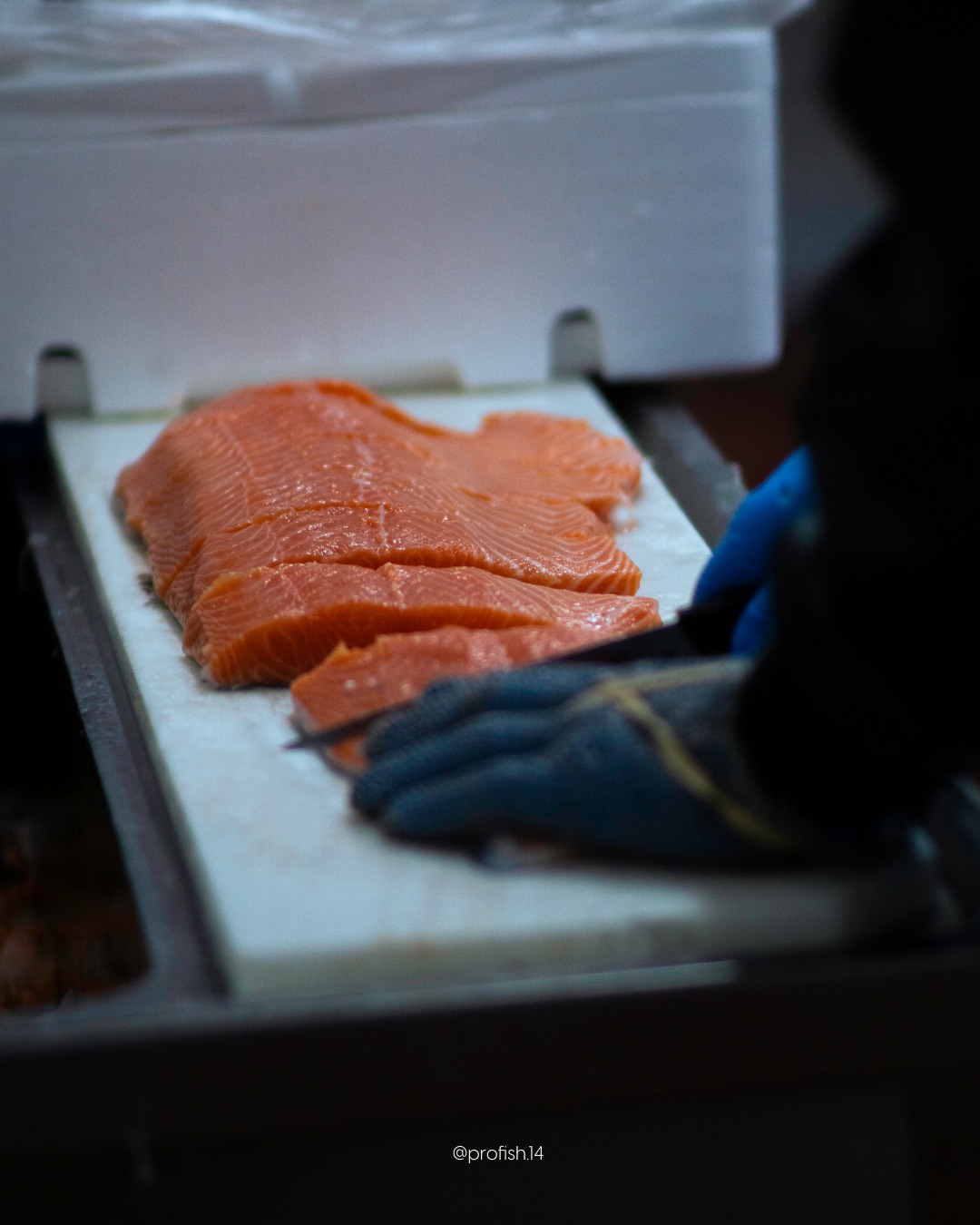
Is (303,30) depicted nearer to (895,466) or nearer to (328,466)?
(328,466)

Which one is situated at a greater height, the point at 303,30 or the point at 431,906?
the point at 303,30

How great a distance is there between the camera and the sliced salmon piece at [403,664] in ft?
5.73

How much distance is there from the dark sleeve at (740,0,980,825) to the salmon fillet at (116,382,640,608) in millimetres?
936

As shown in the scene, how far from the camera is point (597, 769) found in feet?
4.49

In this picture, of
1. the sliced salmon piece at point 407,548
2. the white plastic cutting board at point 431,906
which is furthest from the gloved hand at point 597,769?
the sliced salmon piece at point 407,548

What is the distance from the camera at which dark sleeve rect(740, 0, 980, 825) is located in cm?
112

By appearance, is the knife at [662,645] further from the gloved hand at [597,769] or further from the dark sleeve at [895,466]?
the dark sleeve at [895,466]

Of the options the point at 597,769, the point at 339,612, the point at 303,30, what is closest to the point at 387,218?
the point at 303,30

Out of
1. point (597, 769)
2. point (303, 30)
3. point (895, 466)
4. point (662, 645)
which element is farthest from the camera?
point (303, 30)

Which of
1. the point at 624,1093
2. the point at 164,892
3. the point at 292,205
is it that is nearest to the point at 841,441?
the point at 624,1093

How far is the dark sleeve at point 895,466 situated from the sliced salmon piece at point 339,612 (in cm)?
67

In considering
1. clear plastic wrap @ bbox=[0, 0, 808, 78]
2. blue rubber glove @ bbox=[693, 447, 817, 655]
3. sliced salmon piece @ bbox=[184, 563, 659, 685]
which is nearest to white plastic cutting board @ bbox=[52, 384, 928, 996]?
sliced salmon piece @ bbox=[184, 563, 659, 685]

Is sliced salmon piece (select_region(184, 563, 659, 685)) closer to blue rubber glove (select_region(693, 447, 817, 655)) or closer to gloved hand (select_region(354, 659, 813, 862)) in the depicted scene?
blue rubber glove (select_region(693, 447, 817, 655))

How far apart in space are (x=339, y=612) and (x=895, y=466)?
911 mm
